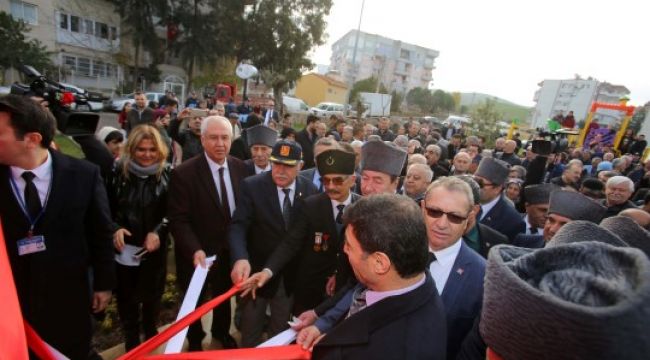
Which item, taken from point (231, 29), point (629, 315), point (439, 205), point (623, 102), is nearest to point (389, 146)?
point (439, 205)

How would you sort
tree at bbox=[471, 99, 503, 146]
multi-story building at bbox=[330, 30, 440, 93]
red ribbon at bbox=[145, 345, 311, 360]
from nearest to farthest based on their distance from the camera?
red ribbon at bbox=[145, 345, 311, 360], tree at bbox=[471, 99, 503, 146], multi-story building at bbox=[330, 30, 440, 93]

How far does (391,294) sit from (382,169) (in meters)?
1.74

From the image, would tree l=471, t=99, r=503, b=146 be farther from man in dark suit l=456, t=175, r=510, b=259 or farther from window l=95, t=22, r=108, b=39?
window l=95, t=22, r=108, b=39

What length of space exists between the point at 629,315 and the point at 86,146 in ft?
13.4

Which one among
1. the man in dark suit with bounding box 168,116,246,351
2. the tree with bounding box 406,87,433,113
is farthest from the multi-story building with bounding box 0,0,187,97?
the tree with bounding box 406,87,433,113

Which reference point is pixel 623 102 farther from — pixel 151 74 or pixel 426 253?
pixel 151 74

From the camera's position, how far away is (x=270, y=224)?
332 cm

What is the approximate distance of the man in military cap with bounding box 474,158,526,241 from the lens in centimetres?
411

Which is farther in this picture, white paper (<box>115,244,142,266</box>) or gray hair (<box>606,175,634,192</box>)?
gray hair (<box>606,175,634,192</box>)

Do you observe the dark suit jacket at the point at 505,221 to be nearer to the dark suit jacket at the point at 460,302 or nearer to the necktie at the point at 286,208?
the dark suit jacket at the point at 460,302

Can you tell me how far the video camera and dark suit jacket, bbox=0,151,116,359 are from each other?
3.22ft

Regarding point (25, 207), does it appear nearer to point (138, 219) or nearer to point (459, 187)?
point (138, 219)

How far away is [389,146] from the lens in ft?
10.6

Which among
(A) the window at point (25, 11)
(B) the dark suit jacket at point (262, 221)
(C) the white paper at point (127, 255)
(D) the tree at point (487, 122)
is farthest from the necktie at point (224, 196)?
(A) the window at point (25, 11)
